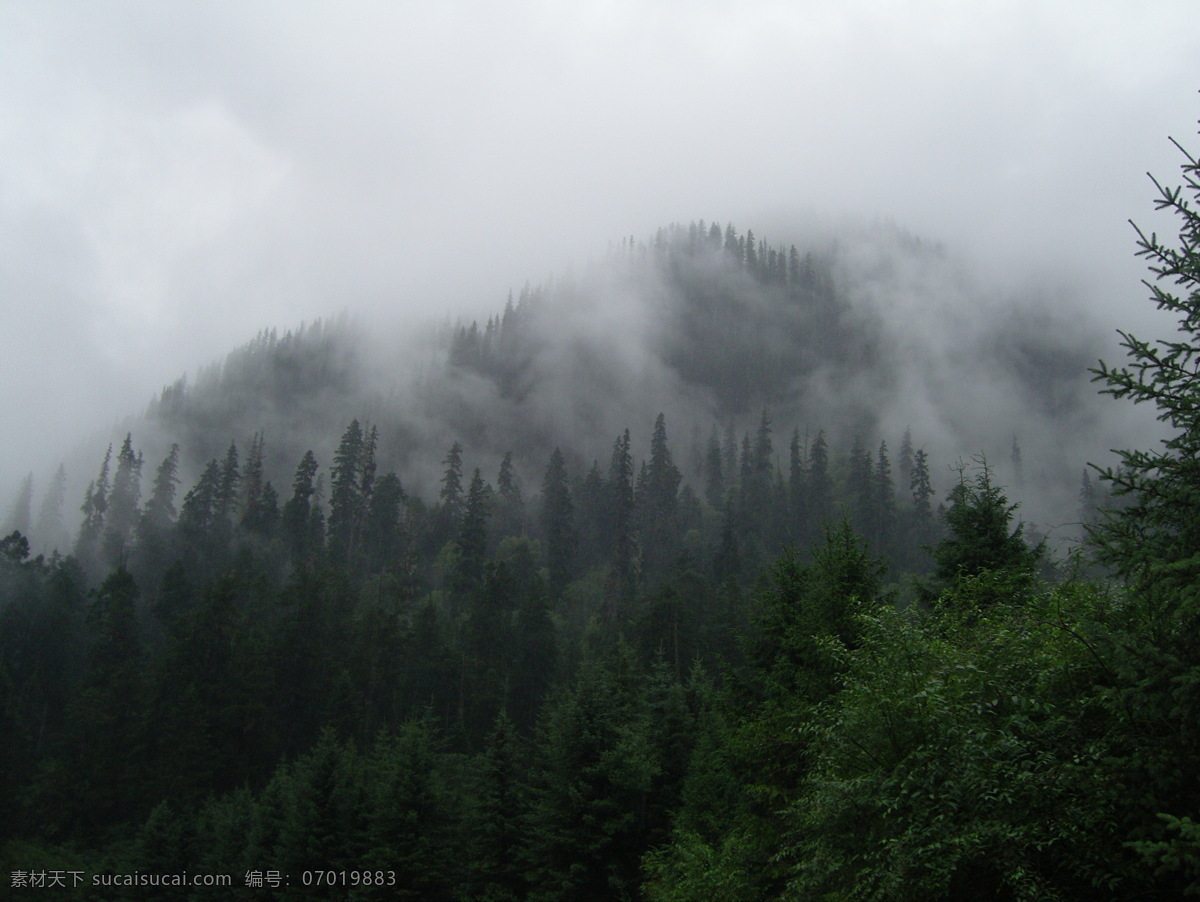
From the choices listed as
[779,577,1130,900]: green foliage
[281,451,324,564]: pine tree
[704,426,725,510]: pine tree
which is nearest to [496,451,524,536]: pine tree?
[281,451,324,564]: pine tree

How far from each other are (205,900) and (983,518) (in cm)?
4397

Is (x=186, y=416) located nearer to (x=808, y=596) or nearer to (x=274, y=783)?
(x=274, y=783)

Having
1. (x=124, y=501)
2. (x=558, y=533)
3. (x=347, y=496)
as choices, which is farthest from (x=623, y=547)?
(x=124, y=501)

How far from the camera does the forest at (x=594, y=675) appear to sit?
1016cm

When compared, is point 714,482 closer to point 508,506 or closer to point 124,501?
point 508,506

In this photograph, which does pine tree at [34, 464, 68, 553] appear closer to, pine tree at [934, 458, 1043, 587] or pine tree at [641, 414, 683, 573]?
pine tree at [641, 414, 683, 573]

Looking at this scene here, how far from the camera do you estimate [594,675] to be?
3959 cm

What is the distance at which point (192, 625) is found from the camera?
7025cm

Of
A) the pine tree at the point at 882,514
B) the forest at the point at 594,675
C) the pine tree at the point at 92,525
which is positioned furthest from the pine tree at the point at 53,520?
the pine tree at the point at 882,514

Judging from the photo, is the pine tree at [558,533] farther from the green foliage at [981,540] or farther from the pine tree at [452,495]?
the green foliage at [981,540]

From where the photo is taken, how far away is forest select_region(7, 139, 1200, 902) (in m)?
10.2

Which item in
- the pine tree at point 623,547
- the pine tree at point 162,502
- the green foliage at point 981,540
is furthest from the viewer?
the pine tree at point 162,502

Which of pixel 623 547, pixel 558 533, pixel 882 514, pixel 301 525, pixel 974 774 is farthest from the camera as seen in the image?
pixel 882 514

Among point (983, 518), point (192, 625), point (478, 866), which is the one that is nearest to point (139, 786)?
point (192, 625)
